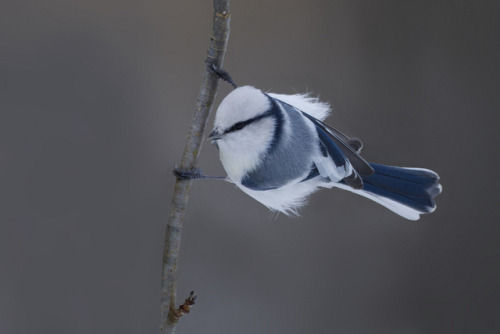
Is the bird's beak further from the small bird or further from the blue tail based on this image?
the blue tail

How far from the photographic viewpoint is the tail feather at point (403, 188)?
2.46 feet

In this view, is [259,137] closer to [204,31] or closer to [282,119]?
[282,119]

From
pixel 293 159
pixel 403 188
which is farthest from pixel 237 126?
pixel 403 188

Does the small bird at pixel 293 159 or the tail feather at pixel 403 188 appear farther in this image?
the tail feather at pixel 403 188

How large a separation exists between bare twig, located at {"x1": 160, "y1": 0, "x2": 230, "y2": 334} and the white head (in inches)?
1.4

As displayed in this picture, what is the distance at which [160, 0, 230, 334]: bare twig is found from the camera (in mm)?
549

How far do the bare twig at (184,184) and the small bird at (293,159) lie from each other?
0.04 metres

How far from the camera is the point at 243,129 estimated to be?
24.9 inches

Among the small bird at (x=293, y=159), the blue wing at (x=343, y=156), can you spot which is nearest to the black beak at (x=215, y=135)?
the small bird at (x=293, y=159)

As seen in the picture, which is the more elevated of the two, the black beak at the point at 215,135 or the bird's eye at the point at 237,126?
the bird's eye at the point at 237,126

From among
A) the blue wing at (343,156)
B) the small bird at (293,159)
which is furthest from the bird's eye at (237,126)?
the blue wing at (343,156)

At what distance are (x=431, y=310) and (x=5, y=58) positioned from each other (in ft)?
3.41

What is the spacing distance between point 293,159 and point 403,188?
0.55 ft

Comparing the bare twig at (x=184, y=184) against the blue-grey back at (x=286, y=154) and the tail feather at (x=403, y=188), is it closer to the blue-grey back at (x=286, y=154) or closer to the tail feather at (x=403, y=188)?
the blue-grey back at (x=286, y=154)
